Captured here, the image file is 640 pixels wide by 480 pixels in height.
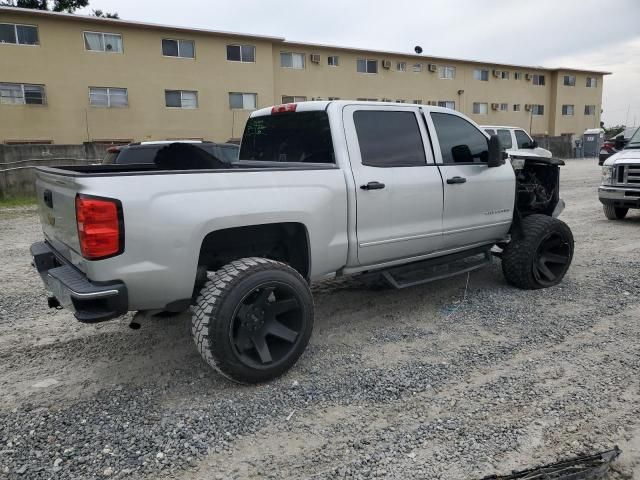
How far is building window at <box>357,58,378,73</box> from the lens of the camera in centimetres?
3156

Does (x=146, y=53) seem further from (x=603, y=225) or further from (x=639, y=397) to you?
(x=639, y=397)

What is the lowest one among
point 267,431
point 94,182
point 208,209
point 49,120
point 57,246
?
point 267,431

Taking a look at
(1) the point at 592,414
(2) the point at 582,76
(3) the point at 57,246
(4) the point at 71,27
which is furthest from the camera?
(2) the point at 582,76

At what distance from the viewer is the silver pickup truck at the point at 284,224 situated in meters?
2.92

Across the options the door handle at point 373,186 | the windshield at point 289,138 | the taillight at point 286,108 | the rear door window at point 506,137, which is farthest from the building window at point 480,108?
the door handle at point 373,186

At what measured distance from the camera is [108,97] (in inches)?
942

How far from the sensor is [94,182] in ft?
9.29

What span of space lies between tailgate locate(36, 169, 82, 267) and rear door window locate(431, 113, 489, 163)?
314 centimetres

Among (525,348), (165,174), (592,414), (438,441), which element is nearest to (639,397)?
(592,414)

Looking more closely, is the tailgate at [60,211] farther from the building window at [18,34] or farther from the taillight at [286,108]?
the building window at [18,34]

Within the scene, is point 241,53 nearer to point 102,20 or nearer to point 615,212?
point 102,20

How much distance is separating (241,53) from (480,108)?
65.7 feet

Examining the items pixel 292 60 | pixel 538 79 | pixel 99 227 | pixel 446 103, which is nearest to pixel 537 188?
pixel 99 227

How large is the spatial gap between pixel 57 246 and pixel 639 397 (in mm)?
4075
